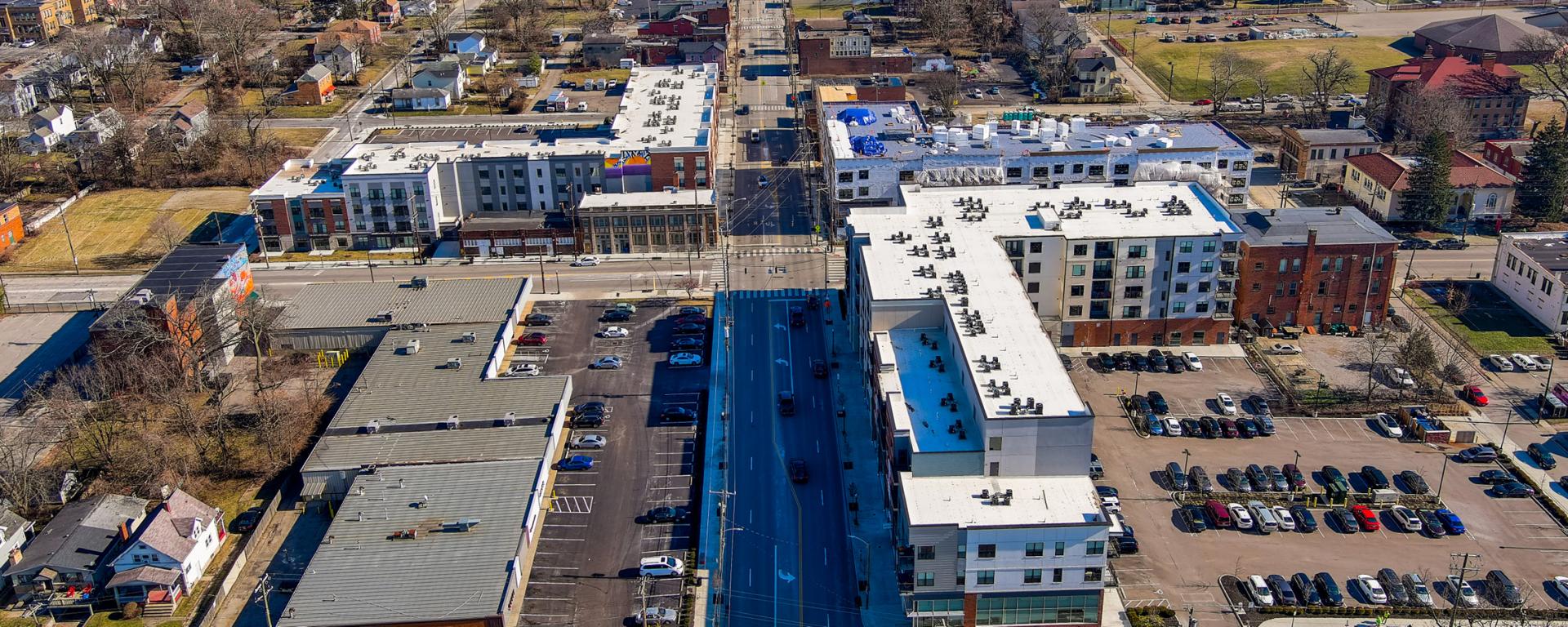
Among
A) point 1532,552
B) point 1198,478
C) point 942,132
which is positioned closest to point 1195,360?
point 1198,478

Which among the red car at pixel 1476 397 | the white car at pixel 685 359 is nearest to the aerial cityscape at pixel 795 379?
the red car at pixel 1476 397

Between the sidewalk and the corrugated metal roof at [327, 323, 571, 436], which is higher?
the corrugated metal roof at [327, 323, 571, 436]

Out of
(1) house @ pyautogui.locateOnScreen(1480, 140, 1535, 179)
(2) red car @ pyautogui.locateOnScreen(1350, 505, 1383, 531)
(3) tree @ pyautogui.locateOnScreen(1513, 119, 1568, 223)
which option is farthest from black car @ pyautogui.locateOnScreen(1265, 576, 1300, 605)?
(1) house @ pyautogui.locateOnScreen(1480, 140, 1535, 179)

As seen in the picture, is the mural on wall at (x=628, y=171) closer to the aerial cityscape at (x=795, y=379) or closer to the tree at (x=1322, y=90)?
the aerial cityscape at (x=795, y=379)

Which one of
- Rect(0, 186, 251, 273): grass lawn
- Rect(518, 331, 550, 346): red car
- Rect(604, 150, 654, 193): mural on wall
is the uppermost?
Rect(604, 150, 654, 193): mural on wall

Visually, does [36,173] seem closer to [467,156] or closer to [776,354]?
[467,156]

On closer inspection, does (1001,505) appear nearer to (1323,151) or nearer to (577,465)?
(577,465)

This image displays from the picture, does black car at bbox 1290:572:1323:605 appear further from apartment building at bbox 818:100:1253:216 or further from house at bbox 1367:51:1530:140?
house at bbox 1367:51:1530:140
